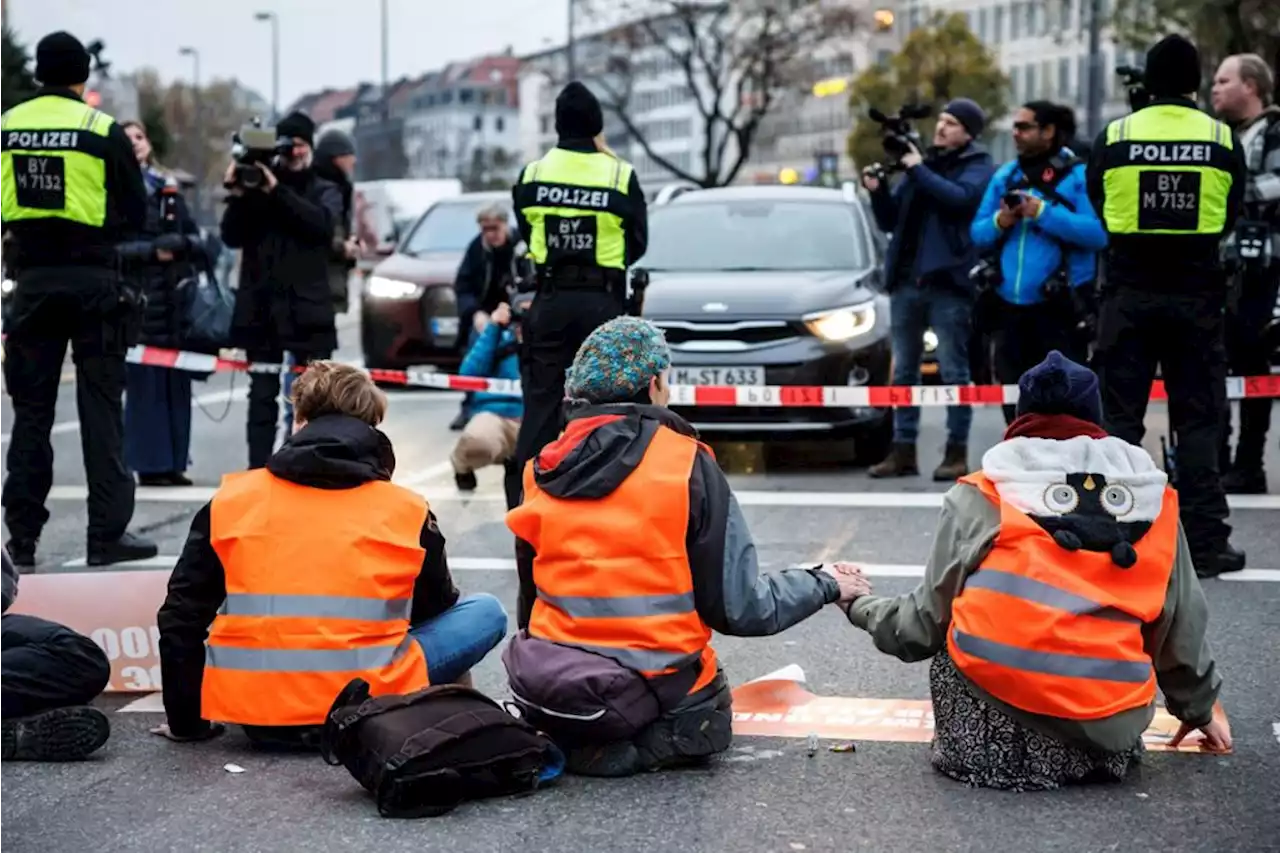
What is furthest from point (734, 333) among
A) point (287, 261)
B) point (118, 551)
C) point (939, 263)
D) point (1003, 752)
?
point (1003, 752)

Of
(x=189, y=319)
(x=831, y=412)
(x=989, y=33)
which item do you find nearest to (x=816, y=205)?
(x=831, y=412)

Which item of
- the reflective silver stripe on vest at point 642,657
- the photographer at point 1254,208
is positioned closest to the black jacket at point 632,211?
the photographer at point 1254,208

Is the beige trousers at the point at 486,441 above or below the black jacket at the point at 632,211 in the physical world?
below

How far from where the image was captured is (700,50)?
54031mm

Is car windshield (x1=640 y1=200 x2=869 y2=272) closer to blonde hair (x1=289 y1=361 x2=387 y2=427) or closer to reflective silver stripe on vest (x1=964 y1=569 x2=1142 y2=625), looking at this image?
blonde hair (x1=289 y1=361 x2=387 y2=427)

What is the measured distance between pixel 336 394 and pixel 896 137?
6105 millimetres

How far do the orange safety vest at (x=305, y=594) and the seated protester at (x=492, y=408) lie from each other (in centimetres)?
455

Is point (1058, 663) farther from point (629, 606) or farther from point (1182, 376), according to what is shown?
point (1182, 376)

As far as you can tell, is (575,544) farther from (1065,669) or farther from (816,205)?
(816,205)

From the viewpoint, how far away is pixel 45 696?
232 inches

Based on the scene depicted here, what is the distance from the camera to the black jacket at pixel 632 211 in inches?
353

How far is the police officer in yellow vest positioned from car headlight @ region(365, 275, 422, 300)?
28.7 ft

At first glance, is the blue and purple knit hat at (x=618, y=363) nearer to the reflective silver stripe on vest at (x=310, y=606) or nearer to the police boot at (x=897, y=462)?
the reflective silver stripe on vest at (x=310, y=606)

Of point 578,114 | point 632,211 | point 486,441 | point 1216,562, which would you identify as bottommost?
point 1216,562
